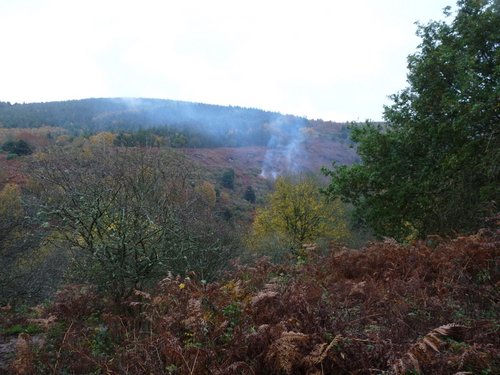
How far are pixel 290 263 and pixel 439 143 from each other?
25.1 feet

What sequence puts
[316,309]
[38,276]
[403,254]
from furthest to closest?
[38,276]
[403,254]
[316,309]

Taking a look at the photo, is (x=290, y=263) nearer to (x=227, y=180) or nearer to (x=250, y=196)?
(x=250, y=196)

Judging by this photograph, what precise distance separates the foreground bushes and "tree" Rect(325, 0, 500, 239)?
235 inches

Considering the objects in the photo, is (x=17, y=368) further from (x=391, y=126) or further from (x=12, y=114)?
(x=12, y=114)

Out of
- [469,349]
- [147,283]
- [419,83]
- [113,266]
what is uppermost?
[419,83]

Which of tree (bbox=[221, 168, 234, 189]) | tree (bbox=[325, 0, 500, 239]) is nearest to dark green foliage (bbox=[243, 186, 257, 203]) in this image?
tree (bbox=[221, 168, 234, 189])

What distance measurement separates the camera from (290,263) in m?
9.37

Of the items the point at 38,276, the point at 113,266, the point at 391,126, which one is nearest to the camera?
the point at 113,266

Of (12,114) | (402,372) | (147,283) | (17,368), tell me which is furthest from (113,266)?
(12,114)

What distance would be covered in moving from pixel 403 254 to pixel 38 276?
32.9ft

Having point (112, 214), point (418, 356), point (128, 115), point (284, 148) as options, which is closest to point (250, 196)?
point (284, 148)

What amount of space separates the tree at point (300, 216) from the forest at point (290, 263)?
41.7 feet

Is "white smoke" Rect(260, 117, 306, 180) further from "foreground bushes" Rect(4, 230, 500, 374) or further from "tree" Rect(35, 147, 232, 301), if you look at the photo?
"foreground bushes" Rect(4, 230, 500, 374)

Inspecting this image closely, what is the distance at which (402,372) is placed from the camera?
3.05 metres
